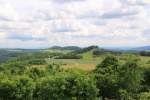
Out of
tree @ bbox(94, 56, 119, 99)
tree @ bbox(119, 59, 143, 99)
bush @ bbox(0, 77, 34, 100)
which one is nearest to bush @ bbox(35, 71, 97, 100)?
bush @ bbox(0, 77, 34, 100)

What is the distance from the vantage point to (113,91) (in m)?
91.1

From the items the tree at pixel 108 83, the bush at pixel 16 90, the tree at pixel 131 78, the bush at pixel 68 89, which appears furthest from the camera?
the tree at pixel 108 83

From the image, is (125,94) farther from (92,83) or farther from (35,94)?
(35,94)

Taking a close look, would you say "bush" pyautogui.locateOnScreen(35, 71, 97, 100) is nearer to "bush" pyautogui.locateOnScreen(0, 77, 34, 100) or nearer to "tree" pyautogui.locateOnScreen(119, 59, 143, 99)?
"bush" pyautogui.locateOnScreen(0, 77, 34, 100)

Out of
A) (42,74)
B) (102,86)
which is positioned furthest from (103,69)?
(42,74)

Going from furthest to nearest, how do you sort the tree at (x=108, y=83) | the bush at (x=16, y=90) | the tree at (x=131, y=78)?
1. the tree at (x=108, y=83)
2. the tree at (x=131, y=78)
3. the bush at (x=16, y=90)

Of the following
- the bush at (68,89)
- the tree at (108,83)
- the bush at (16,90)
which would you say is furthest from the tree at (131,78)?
the bush at (16,90)

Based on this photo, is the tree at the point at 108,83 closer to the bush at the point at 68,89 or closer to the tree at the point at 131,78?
the tree at the point at 131,78

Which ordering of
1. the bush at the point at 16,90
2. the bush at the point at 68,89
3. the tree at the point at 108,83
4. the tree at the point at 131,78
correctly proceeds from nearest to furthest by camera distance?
1. the bush at the point at 68,89
2. the bush at the point at 16,90
3. the tree at the point at 131,78
4. the tree at the point at 108,83

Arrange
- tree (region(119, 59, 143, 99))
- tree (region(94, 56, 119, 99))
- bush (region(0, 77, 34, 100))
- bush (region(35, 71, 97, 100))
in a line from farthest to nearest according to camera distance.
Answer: tree (region(94, 56, 119, 99))
tree (region(119, 59, 143, 99))
bush (region(0, 77, 34, 100))
bush (region(35, 71, 97, 100))

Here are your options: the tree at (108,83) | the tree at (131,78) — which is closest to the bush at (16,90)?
the tree at (108,83)

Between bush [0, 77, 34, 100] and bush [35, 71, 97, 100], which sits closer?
bush [35, 71, 97, 100]

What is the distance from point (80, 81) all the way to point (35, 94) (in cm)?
1200

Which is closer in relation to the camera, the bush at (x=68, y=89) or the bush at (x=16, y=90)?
the bush at (x=68, y=89)
